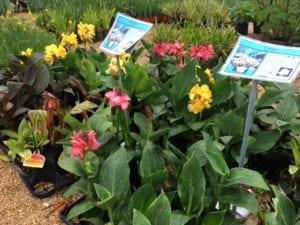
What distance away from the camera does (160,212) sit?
4.88 feet

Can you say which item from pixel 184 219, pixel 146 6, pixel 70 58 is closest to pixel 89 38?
pixel 70 58

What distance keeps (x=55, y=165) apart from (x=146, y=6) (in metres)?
4.34

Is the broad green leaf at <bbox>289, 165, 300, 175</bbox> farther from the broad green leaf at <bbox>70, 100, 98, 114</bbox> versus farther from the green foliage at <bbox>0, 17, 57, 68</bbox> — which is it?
the green foliage at <bbox>0, 17, 57, 68</bbox>

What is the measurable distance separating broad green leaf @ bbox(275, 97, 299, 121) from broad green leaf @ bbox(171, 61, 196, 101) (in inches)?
20.7

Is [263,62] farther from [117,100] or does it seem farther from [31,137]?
[31,137]

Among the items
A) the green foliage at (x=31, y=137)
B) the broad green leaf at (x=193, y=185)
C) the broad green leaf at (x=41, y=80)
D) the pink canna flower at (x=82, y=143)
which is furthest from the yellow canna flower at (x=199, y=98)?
the broad green leaf at (x=41, y=80)

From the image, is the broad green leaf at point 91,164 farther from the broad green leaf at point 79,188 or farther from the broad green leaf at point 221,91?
the broad green leaf at point 221,91

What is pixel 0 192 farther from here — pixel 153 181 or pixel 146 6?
pixel 146 6

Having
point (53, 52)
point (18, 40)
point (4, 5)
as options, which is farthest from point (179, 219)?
point (4, 5)

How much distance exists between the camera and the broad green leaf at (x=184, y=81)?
2.21m

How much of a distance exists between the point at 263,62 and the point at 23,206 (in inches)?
61.6

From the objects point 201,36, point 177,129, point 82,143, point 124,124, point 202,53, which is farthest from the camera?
point 201,36

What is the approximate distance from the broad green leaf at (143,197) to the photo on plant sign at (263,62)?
22.4 inches

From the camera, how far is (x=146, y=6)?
6.25 meters
